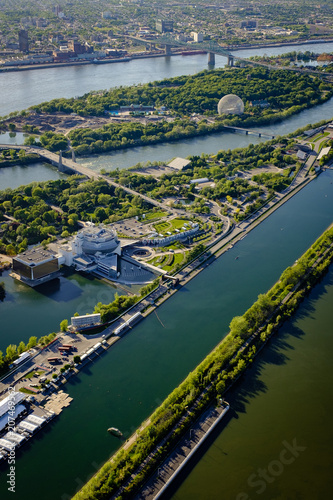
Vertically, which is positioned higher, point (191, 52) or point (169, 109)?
point (191, 52)

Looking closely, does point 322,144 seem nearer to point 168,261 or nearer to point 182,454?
point 168,261

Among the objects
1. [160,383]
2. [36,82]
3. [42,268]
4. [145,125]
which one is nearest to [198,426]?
[160,383]

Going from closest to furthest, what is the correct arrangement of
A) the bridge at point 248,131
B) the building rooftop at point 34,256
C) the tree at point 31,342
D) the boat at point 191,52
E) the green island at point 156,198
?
the tree at point 31,342 → the building rooftop at point 34,256 → the green island at point 156,198 → the bridge at point 248,131 → the boat at point 191,52

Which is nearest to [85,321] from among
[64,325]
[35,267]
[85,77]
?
[64,325]

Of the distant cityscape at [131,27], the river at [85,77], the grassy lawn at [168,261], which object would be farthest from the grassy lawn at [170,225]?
the distant cityscape at [131,27]

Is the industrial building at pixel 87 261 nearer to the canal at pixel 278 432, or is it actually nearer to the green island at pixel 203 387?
the green island at pixel 203 387
